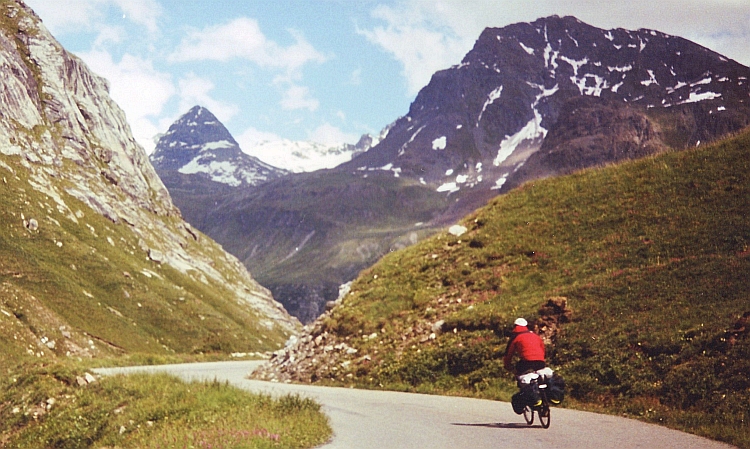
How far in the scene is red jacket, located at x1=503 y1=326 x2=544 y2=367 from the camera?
53.7 feet

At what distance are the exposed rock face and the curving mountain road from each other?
379 ft

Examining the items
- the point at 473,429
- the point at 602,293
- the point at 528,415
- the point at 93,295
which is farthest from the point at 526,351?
the point at 93,295

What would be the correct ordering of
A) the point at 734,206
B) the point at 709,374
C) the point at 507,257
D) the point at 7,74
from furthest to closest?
the point at 7,74 < the point at 507,257 < the point at 734,206 < the point at 709,374

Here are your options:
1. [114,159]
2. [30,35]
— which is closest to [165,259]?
[114,159]

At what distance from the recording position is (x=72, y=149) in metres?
158

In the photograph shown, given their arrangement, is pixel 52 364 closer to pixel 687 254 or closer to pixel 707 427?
pixel 707 427

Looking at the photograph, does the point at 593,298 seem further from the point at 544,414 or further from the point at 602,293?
the point at 544,414

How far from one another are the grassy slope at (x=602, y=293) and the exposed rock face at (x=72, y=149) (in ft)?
343

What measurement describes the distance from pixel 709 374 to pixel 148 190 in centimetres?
19958

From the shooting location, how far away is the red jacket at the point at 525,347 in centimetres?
1636

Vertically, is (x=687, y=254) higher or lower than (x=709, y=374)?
higher

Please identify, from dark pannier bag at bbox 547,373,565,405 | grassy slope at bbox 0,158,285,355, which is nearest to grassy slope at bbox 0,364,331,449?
dark pannier bag at bbox 547,373,565,405

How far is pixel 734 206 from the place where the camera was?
28609mm

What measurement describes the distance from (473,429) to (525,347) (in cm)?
270
